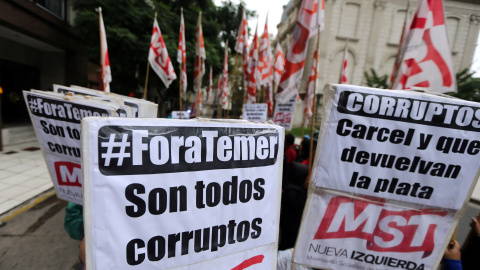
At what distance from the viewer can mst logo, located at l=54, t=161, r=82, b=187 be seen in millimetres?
2275

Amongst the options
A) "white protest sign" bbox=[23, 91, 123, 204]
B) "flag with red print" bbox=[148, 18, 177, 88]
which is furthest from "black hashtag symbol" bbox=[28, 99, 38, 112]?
"flag with red print" bbox=[148, 18, 177, 88]

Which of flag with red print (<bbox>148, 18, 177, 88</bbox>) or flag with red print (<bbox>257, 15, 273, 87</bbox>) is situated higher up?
A: flag with red print (<bbox>257, 15, 273, 87</bbox>)

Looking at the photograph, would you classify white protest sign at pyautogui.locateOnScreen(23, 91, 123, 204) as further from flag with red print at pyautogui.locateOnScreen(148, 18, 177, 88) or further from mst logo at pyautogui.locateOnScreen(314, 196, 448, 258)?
flag with red print at pyautogui.locateOnScreen(148, 18, 177, 88)

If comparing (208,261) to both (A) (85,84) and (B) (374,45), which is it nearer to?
(A) (85,84)

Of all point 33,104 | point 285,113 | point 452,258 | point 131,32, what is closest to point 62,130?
point 33,104

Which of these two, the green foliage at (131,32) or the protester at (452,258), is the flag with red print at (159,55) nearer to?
the green foliage at (131,32)

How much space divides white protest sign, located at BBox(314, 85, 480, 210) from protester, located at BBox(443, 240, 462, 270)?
0.39 meters

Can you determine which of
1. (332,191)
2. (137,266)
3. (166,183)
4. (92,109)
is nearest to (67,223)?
(92,109)

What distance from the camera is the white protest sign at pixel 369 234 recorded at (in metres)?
1.75

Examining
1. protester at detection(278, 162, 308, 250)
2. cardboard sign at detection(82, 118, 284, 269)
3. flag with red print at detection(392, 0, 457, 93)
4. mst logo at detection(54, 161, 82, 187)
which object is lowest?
protester at detection(278, 162, 308, 250)

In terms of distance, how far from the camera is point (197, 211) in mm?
1269

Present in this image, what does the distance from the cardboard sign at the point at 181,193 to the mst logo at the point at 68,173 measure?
1507 millimetres

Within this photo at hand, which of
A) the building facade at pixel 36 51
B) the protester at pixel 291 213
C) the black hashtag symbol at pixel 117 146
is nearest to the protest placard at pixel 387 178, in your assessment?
the protester at pixel 291 213

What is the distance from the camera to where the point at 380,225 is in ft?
5.85
